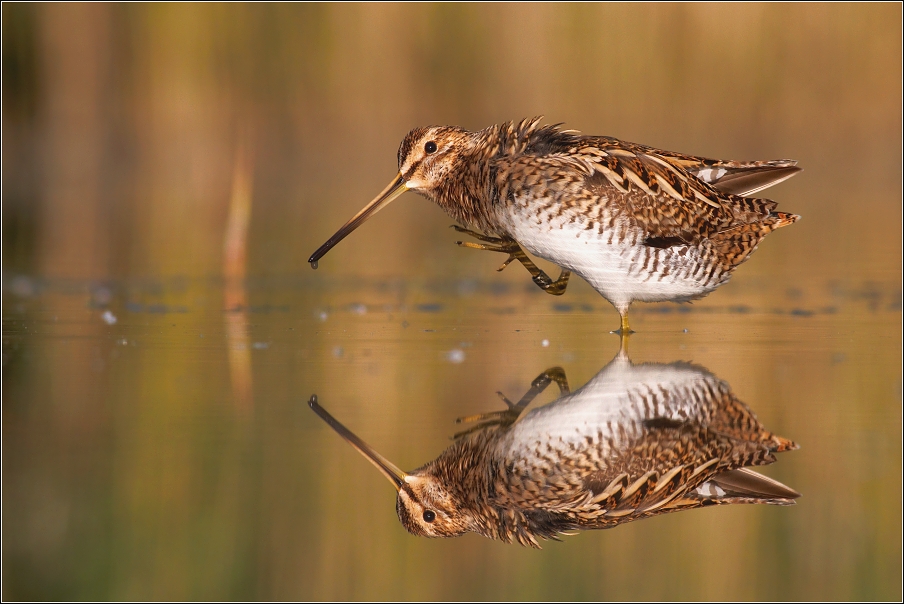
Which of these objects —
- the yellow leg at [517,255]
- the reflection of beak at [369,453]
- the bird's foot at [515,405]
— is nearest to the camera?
the reflection of beak at [369,453]

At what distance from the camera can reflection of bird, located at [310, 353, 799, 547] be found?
3.86m

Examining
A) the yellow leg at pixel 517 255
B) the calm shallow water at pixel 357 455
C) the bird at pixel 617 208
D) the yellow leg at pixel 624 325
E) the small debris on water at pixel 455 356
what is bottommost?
the calm shallow water at pixel 357 455

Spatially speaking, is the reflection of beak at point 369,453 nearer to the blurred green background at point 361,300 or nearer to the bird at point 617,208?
the blurred green background at point 361,300

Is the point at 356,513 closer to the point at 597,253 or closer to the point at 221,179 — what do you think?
the point at 597,253

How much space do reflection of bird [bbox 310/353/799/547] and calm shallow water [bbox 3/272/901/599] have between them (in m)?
0.06

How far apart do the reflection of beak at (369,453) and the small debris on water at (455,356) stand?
3.59ft

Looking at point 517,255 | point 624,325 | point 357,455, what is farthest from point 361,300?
point 357,455

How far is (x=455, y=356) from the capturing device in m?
5.98

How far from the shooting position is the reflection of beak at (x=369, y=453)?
4.08 m

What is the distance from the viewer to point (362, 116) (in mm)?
17375

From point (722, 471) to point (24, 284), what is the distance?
589cm

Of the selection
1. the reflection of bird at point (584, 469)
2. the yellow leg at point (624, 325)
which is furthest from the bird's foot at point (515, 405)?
the yellow leg at point (624, 325)

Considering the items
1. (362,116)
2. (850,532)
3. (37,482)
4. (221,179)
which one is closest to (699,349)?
(850,532)

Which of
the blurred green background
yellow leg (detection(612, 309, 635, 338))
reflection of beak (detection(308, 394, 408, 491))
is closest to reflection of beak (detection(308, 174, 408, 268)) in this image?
the blurred green background
